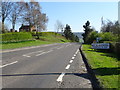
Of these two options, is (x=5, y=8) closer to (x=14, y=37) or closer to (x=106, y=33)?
(x=14, y=37)

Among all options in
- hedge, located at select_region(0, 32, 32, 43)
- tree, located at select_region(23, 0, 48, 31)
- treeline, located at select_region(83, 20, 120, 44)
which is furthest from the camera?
tree, located at select_region(23, 0, 48, 31)

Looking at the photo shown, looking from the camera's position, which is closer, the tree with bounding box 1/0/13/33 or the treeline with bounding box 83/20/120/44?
the treeline with bounding box 83/20/120/44

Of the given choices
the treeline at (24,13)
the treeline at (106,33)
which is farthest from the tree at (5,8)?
the treeline at (106,33)

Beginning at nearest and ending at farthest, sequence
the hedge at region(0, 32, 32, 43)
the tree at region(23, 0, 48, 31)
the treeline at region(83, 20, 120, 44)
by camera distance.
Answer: the treeline at region(83, 20, 120, 44), the hedge at region(0, 32, 32, 43), the tree at region(23, 0, 48, 31)

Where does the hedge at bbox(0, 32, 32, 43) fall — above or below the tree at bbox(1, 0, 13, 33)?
below

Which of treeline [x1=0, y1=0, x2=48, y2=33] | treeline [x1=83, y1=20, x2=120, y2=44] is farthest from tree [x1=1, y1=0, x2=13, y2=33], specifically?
treeline [x1=83, y1=20, x2=120, y2=44]

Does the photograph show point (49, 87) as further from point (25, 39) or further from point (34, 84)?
A: point (25, 39)

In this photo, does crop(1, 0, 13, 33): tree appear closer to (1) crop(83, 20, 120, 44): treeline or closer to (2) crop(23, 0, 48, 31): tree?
(2) crop(23, 0, 48, 31): tree

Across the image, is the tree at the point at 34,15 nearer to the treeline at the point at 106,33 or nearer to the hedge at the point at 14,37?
the hedge at the point at 14,37

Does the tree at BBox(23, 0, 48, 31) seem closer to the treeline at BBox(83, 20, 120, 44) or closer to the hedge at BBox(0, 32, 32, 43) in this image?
the hedge at BBox(0, 32, 32, 43)

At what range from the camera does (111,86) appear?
6207 millimetres

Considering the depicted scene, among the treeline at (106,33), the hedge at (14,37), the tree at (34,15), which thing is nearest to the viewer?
the treeline at (106,33)

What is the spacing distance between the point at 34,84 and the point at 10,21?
5908 cm

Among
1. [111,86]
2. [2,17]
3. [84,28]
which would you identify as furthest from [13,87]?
[84,28]
